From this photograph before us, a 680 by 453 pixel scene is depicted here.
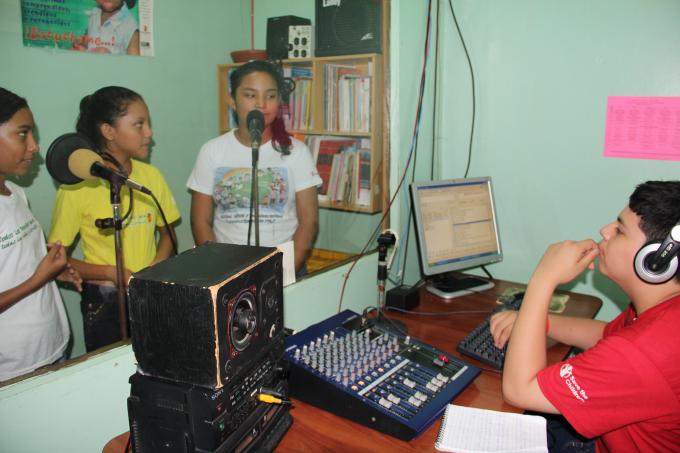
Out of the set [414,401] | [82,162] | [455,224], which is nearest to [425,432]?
[414,401]

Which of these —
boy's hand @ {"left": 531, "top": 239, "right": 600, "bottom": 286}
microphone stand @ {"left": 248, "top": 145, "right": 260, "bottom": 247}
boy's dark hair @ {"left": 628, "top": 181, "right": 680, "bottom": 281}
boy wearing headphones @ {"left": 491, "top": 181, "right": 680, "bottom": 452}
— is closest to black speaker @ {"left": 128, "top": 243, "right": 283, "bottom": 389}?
microphone stand @ {"left": 248, "top": 145, "right": 260, "bottom": 247}

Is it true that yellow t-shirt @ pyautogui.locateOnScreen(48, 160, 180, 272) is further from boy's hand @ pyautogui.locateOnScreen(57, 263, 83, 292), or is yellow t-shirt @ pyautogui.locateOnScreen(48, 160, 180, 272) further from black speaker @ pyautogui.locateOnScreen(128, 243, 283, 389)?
black speaker @ pyautogui.locateOnScreen(128, 243, 283, 389)

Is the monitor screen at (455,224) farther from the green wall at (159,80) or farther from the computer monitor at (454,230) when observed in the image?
the green wall at (159,80)

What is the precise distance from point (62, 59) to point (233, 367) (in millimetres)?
858

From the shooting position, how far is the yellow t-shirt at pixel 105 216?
1193 millimetres

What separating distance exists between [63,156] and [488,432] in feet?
3.57

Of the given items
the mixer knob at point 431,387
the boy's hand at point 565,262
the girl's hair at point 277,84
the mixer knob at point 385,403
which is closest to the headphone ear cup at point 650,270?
the boy's hand at point 565,262

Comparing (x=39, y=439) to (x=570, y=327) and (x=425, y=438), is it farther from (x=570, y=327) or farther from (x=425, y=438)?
(x=570, y=327)

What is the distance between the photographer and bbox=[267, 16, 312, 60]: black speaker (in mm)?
1855

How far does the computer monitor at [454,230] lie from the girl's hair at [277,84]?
19.6 inches

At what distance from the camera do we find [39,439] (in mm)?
997

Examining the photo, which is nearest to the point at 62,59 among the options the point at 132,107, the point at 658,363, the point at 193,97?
the point at 132,107

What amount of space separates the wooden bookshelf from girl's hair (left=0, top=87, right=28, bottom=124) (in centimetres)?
94

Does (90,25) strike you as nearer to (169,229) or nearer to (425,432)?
(169,229)
